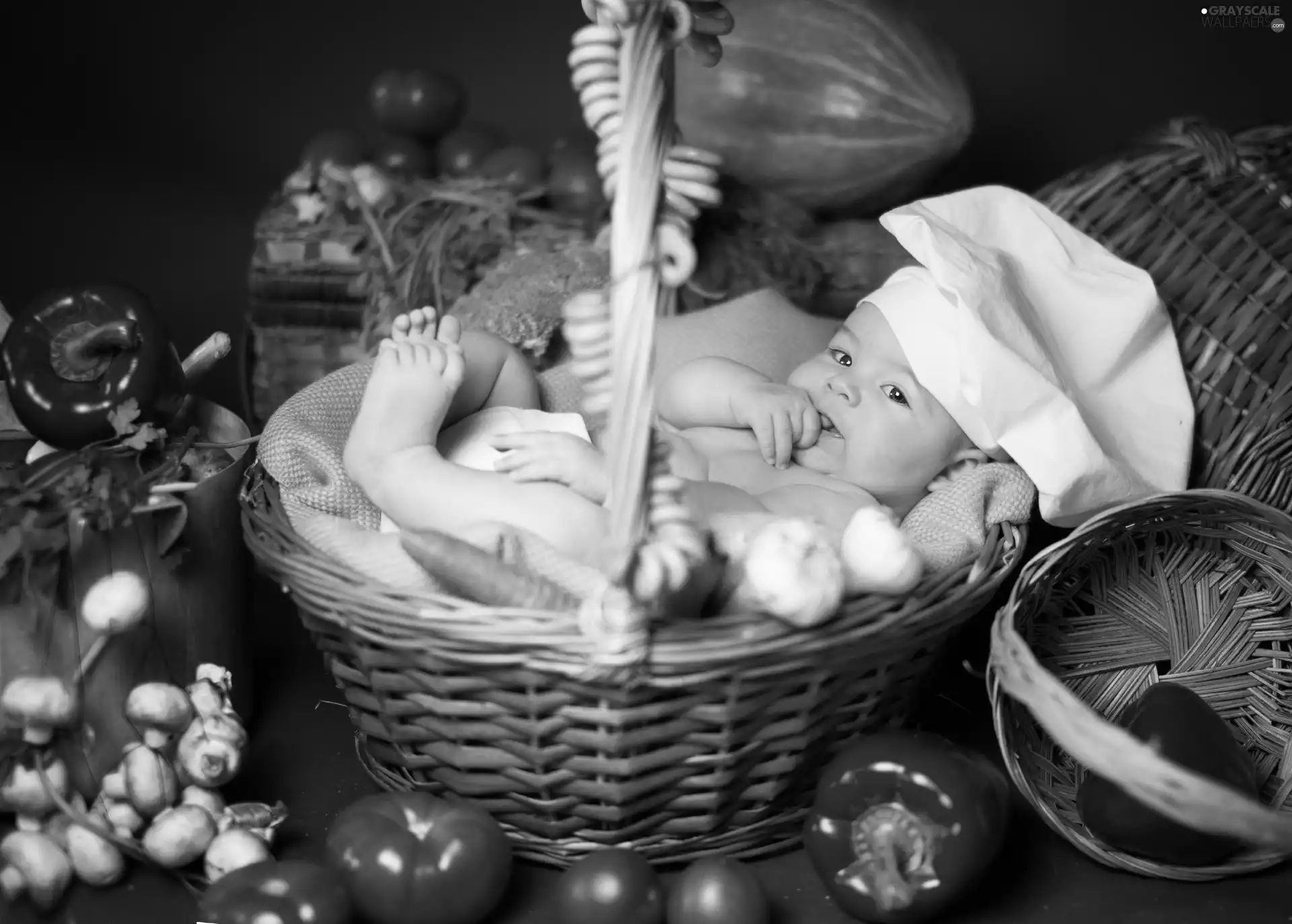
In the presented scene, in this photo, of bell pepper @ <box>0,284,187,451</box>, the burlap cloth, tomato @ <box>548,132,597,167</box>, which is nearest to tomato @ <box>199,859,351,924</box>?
the burlap cloth

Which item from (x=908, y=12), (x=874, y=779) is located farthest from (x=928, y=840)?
(x=908, y=12)

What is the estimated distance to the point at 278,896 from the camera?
1114 millimetres

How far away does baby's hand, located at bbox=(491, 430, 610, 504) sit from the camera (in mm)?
1257

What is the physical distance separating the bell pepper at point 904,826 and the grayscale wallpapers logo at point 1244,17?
179 cm

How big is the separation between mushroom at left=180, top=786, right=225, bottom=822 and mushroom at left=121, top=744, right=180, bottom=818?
0.05 ft

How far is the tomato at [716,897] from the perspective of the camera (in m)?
1.14

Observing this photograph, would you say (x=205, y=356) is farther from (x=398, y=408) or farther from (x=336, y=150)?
(x=336, y=150)

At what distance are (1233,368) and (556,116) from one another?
163cm

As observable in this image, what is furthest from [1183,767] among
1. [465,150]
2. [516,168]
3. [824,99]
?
[465,150]

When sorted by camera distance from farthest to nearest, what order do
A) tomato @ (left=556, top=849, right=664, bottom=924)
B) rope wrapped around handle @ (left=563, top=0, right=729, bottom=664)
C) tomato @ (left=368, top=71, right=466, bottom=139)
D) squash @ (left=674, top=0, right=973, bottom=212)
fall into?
tomato @ (left=368, top=71, right=466, bottom=139), squash @ (left=674, top=0, right=973, bottom=212), tomato @ (left=556, top=849, right=664, bottom=924), rope wrapped around handle @ (left=563, top=0, right=729, bottom=664)

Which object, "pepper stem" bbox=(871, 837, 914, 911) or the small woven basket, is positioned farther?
the small woven basket

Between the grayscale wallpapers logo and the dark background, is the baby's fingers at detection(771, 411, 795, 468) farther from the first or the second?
the grayscale wallpapers logo

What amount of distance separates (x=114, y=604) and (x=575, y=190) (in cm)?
109

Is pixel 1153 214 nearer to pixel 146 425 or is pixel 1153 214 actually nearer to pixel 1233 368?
pixel 1233 368
